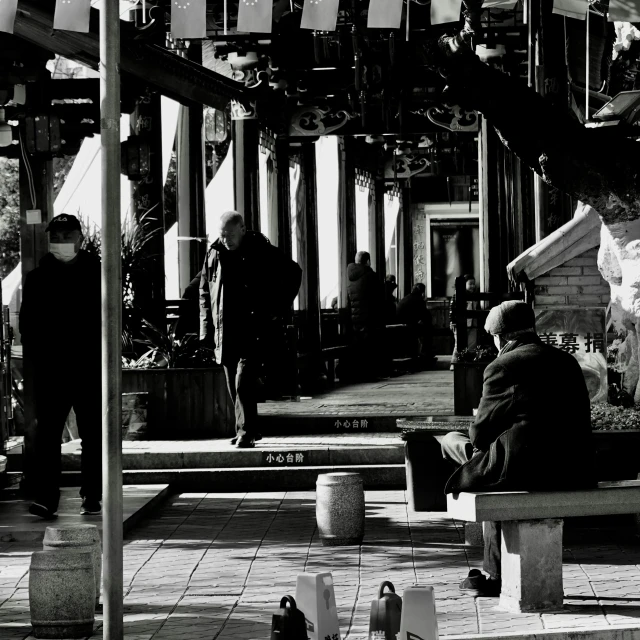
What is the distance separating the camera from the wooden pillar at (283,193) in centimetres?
1780

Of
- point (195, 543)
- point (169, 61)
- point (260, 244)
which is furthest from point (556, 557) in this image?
point (169, 61)

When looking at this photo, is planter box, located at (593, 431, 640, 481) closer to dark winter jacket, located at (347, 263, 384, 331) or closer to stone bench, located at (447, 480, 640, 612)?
stone bench, located at (447, 480, 640, 612)

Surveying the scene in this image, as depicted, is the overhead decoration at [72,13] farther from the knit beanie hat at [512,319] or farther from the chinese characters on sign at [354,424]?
the chinese characters on sign at [354,424]

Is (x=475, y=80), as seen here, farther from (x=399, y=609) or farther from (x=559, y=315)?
(x=399, y=609)

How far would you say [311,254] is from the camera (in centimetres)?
1908

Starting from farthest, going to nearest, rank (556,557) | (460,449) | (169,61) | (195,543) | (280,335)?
(280,335) → (169,61) → (195,543) → (460,449) → (556,557)

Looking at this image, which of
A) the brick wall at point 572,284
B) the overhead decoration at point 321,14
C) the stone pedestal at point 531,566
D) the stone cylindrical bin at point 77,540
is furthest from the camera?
the brick wall at point 572,284

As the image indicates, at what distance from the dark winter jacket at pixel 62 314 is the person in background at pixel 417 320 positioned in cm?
1471

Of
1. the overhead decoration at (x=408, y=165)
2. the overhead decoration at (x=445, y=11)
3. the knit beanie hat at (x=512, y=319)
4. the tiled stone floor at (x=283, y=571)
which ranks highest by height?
the overhead decoration at (x=408, y=165)

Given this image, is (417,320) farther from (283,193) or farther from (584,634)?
(584,634)

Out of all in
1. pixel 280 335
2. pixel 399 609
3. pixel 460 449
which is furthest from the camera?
pixel 280 335

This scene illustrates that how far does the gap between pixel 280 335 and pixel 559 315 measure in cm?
507

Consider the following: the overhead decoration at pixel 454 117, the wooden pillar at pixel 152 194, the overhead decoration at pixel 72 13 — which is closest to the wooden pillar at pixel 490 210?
the overhead decoration at pixel 454 117

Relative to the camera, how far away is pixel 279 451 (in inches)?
433
